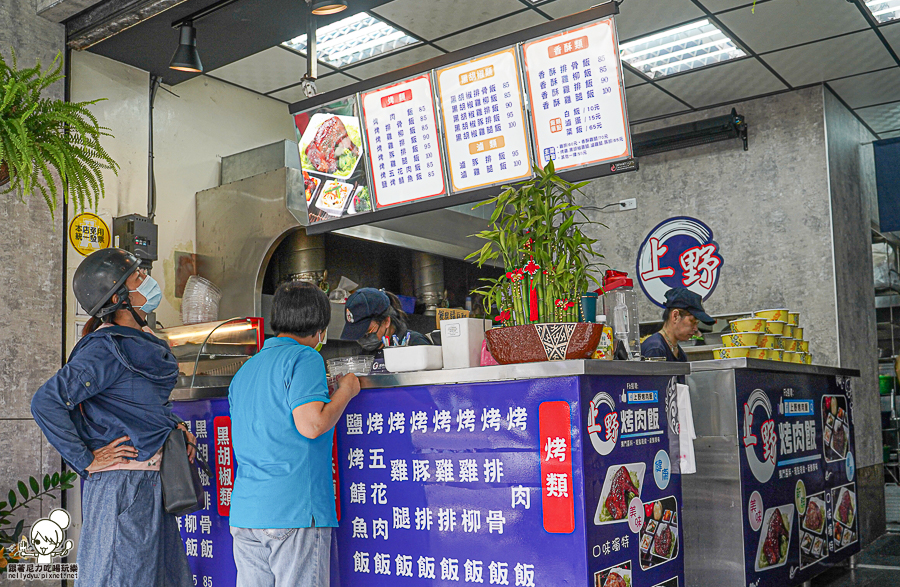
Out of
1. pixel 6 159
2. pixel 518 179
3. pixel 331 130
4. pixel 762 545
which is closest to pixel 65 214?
pixel 331 130

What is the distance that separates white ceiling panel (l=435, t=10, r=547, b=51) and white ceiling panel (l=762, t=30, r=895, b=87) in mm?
1911

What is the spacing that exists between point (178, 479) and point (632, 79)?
4784mm

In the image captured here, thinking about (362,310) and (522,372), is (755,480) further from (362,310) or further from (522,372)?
(362,310)

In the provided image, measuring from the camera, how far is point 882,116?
7070 millimetres

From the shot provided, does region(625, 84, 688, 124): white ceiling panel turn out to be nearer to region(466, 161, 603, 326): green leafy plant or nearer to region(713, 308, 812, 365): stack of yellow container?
region(713, 308, 812, 365): stack of yellow container

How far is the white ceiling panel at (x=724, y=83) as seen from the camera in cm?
592

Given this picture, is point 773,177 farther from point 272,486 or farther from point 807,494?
point 272,486

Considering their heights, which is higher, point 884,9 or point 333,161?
point 884,9

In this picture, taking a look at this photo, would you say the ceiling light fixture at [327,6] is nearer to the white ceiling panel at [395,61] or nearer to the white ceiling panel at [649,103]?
the white ceiling panel at [395,61]

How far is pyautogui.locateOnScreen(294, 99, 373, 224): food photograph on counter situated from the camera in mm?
4320

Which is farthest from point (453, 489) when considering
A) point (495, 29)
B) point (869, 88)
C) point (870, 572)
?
point (869, 88)

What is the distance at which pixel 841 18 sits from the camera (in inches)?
200

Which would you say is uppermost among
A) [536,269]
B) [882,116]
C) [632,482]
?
[882,116]
